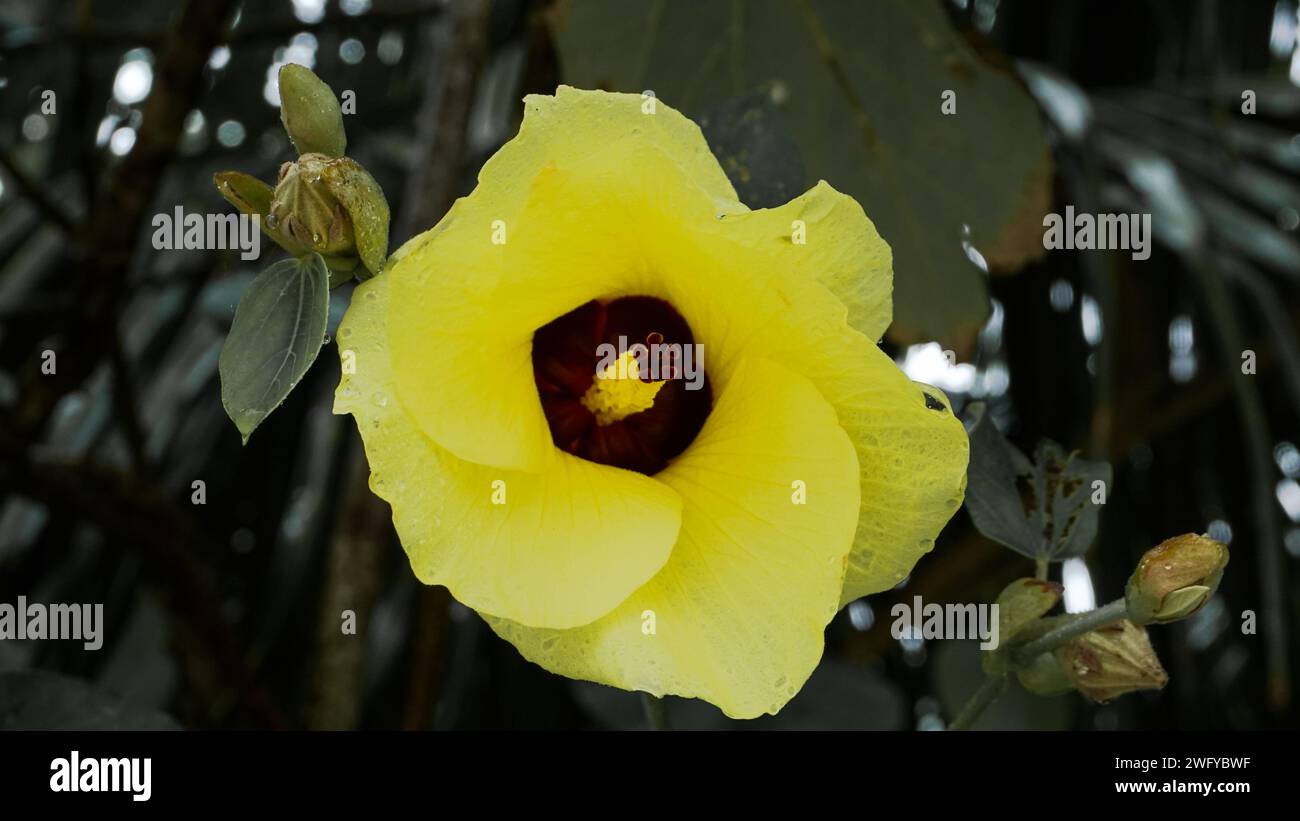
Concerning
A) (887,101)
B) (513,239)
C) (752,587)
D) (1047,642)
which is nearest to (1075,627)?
(1047,642)

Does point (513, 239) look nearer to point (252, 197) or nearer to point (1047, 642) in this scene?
point (252, 197)

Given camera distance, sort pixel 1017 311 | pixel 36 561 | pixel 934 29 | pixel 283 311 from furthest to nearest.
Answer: pixel 1017 311 < pixel 36 561 < pixel 934 29 < pixel 283 311

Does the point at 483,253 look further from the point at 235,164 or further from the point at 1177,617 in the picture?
the point at 235,164

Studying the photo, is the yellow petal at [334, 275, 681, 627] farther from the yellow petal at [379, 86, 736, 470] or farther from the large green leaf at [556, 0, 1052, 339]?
the large green leaf at [556, 0, 1052, 339]

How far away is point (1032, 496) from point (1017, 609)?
0.08m

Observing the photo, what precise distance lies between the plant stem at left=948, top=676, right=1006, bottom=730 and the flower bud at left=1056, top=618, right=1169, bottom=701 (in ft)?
0.11

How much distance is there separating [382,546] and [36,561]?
0.58 metres

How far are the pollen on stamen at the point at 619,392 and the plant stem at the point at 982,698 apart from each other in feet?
0.55

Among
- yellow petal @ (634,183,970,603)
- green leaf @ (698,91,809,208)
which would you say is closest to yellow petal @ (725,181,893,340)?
yellow petal @ (634,183,970,603)

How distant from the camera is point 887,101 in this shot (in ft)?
2.13

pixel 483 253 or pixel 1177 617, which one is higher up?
pixel 483 253
